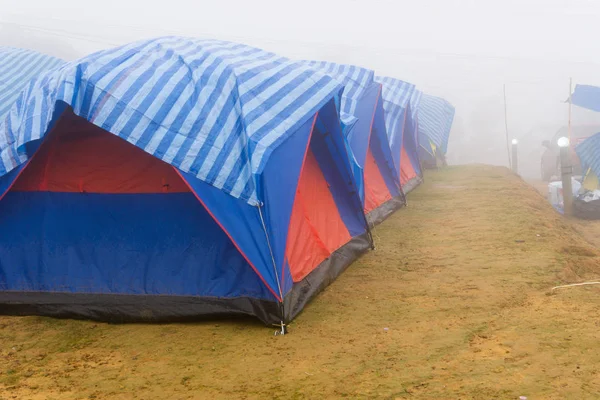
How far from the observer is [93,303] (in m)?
5.33

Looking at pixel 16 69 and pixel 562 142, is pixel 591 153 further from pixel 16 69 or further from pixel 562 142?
pixel 16 69

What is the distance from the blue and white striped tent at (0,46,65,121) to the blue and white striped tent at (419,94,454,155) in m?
12.1

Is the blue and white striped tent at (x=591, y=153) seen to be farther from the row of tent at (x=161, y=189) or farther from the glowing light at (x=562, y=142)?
the row of tent at (x=161, y=189)

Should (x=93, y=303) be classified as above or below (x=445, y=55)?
above

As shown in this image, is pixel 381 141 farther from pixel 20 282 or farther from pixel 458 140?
pixel 458 140

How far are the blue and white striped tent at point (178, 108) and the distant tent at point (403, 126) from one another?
7175 mm

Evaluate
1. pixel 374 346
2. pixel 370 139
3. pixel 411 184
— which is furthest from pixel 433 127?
pixel 374 346

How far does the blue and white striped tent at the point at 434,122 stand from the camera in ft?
63.6

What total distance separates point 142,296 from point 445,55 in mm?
101349

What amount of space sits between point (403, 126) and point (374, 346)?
10091 millimetres

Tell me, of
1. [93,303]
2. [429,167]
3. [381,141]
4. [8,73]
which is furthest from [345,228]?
[429,167]

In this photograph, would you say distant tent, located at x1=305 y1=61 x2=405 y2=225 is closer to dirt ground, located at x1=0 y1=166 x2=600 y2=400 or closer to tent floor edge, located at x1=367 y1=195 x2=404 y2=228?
tent floor edge, located at x1=367 y1=195 x2=404 y2=228

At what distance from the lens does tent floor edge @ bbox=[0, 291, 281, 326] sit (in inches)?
199

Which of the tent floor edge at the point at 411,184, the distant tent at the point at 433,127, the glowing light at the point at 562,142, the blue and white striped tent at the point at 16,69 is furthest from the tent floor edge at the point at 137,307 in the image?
the distant tent at the point at 433,127
